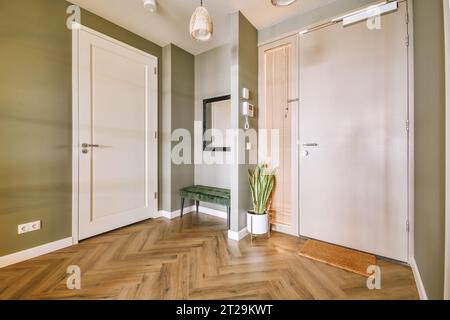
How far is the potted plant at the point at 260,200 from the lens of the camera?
2.13 m

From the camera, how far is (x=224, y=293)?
136 centimetres

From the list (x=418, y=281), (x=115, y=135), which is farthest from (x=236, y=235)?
(x=115, y=135)

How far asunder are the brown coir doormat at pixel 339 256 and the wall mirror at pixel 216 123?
63.8 inches

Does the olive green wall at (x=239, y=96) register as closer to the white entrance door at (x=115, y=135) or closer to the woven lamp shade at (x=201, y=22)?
the woven lamp shade at (x=201, y=22)

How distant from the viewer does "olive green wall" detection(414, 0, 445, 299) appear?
1035 millimetres

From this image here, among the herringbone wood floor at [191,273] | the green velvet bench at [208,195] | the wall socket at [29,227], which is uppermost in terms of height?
the green velvet bench at [208,195]

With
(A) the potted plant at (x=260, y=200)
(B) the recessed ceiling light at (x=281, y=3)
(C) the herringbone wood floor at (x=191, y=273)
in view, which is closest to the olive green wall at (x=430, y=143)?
(C) the herringbone wood floor at (x=191, y=273)

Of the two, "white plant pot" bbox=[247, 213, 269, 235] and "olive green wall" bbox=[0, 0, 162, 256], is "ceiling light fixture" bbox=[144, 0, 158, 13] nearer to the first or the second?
"olive green wall" bbox=[0, 0, 162, 256]

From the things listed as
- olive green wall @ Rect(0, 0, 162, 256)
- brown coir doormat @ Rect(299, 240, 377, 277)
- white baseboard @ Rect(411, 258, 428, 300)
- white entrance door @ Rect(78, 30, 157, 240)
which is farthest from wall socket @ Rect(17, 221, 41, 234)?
white baseboard @ Rect(411, 258, 428, 300)

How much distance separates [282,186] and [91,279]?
205 cm

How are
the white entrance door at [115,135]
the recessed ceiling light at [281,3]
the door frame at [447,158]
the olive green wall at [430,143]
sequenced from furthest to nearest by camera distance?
the white entrance door at [115,135] < the recessed ceiling light at [281,3] < the olive green wall at [430,143] < the door frame at [447,158]

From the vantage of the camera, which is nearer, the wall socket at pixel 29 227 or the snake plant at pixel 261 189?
the wall socket at pixel 29 227

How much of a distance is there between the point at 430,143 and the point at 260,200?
143 cm

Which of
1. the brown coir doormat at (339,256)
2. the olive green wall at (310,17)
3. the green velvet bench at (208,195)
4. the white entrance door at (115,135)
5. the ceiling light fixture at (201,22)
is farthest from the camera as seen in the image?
the green velvet bench at (208,195)
